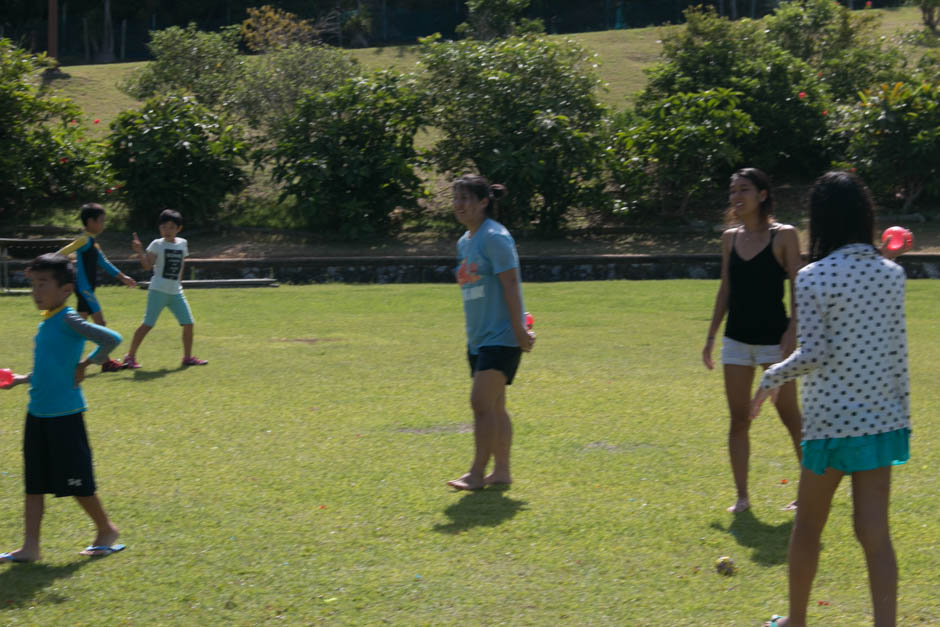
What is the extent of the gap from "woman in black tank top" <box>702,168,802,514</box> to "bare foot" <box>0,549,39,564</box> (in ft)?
11.2

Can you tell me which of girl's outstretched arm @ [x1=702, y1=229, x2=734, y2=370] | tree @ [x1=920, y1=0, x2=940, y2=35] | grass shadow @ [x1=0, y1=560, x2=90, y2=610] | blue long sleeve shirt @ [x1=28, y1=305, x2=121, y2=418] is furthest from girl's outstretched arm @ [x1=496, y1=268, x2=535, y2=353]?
tree @ [x1=920, y1=0, x2=940, y2=35]

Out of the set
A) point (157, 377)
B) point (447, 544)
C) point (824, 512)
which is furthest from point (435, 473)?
point (157, 377)

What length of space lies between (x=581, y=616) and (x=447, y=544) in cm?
103

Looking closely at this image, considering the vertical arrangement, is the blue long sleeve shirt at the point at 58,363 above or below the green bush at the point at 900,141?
below

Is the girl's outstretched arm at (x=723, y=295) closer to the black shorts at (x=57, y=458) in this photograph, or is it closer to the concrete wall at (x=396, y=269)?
the black shorts at (x=57, y=458)

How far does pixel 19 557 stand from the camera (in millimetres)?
4629

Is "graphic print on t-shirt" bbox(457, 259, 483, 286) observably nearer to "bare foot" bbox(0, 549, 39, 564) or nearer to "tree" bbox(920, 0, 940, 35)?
"bare foot" bbox(0, 549, 39, 564)

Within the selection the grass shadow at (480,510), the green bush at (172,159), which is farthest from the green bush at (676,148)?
the grass shadow at (480,510)

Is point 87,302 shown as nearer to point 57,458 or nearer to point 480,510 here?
point 57,458

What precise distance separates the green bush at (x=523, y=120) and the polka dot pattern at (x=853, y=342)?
58.9ft

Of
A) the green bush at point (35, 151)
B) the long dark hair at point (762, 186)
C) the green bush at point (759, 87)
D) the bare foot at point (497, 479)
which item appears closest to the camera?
the long dark hair at point (762, 186)

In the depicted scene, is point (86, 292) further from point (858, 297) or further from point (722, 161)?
point (722, 161)

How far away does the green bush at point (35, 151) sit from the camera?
22250 millimetres

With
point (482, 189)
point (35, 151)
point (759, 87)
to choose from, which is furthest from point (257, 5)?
point (482, 189)
